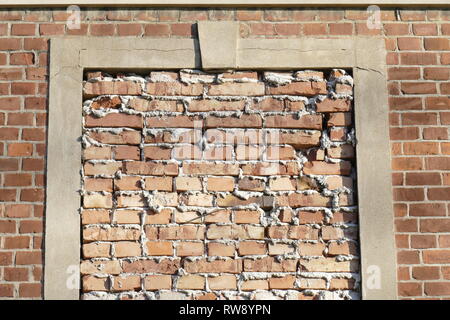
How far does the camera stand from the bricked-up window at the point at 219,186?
11.1 ft

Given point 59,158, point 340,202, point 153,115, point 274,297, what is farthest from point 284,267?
point 59,158

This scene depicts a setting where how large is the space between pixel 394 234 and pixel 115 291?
4.57 feet

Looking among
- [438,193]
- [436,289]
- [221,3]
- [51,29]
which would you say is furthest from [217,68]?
[436,289]

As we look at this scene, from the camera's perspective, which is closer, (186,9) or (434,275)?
(434,275)

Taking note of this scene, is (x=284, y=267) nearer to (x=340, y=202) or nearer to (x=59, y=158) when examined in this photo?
(x=340, y=202)

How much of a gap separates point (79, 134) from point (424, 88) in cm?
177

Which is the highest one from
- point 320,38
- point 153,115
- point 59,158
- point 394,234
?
point 320,38

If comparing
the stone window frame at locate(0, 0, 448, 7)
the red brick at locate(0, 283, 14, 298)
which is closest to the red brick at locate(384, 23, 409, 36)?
the stone window frame at locate(0, 0, 448, 7)

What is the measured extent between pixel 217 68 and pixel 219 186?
1.97 ft

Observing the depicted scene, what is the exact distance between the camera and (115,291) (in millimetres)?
3359

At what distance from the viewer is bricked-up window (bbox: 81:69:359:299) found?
11.1 feet

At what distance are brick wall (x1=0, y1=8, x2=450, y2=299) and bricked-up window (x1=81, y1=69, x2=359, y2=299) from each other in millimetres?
230

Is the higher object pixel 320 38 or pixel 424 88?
pixel 320 38

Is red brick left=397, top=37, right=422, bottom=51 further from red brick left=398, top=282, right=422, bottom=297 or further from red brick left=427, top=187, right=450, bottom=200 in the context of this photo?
red brick left=398, top=282, right=422, bottom=297
